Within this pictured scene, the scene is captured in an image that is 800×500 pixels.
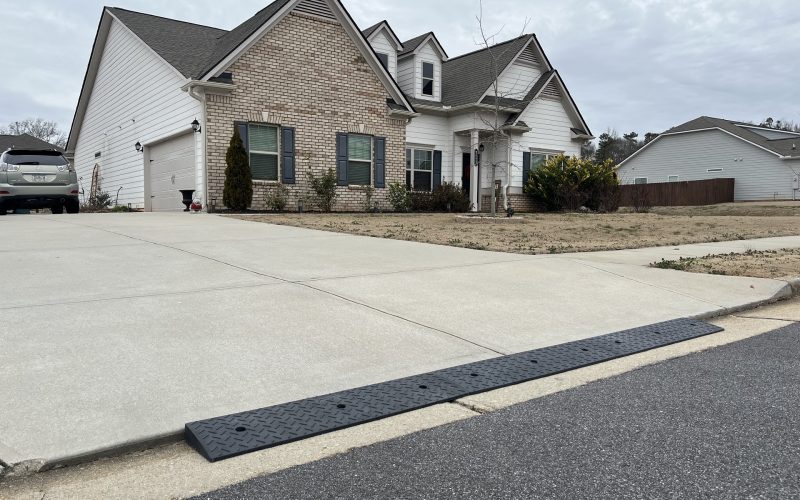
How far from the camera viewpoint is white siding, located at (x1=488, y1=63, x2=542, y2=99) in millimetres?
22219

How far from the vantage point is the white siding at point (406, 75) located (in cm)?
2177

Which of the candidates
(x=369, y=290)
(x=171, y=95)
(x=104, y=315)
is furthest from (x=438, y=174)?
(x=104, y=315)

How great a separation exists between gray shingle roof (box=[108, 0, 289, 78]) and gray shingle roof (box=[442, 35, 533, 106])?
25.1ft

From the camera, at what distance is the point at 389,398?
11.0 feet

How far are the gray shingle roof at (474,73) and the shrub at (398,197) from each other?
446 centimetres

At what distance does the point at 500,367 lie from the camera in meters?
3.94

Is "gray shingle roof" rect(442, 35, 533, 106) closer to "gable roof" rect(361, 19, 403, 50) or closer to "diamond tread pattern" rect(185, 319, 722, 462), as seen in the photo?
"gable roof" rect(361, 19, 403, 50)

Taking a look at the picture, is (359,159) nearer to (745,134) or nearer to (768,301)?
(768,301)

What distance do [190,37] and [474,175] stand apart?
1098 cm

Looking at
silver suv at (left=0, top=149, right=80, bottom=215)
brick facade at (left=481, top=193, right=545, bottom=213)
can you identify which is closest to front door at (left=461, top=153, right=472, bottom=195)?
brick facade at (left=481, top=193, right=545, bottom=213)

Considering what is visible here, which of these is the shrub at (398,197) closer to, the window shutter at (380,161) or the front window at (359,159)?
the window shutter at (380,161)

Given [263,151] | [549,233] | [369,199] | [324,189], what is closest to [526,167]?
[369,199]

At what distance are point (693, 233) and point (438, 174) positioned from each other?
10.3m

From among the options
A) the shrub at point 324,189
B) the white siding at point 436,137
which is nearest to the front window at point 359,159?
the shrub at point 324,189
